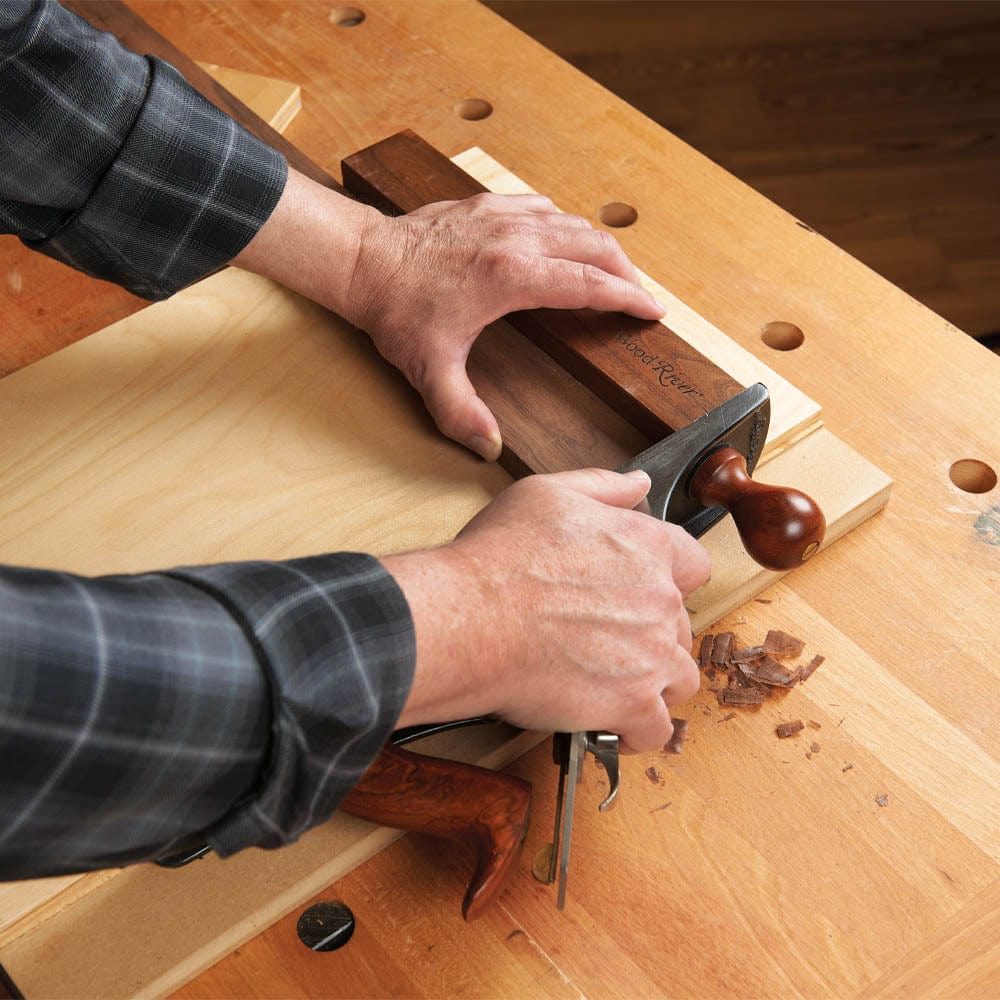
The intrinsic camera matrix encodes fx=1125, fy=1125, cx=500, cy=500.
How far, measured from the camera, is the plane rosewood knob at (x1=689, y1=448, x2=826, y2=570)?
985mm

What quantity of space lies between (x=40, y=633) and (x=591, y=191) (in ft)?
3.44

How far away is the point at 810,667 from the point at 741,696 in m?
0.07

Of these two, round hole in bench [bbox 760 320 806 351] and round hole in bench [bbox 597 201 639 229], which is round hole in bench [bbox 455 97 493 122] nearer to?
round hole in bench [bbox 597 201 639 229]

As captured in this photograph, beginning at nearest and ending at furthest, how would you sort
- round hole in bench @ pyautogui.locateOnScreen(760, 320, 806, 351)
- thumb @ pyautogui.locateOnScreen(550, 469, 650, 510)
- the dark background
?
1. thumb @ pyautogui.locateOnScreen(550, 469, 650, 510)
2. round hole in bench @ pyautogui.locateOnScreen(760, 320, 806, 351)
3. the dark background

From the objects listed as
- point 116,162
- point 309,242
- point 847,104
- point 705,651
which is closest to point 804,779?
point 705,651

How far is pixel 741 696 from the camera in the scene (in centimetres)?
104

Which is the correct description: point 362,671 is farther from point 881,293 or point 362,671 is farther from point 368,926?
point 881,293

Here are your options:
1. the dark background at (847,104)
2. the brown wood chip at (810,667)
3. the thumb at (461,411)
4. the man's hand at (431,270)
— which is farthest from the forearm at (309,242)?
the dark background at (847,104)

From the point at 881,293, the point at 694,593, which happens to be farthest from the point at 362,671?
the point at 881,293

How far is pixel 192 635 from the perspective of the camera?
2.41 ft

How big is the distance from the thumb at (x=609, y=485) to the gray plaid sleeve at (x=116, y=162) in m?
0.47

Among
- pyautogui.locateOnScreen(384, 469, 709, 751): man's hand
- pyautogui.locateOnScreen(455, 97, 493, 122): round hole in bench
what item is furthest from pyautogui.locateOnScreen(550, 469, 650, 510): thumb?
pyautogui.locateOnScreen(455, 97, 493, 122): round hole in bench

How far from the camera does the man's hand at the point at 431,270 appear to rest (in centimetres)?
118

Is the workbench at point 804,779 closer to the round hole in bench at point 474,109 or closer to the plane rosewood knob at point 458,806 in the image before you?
the plane rosewood knob at point 458,806
